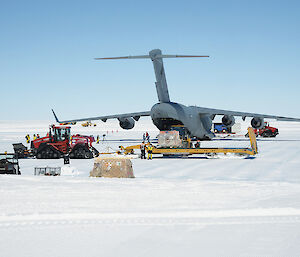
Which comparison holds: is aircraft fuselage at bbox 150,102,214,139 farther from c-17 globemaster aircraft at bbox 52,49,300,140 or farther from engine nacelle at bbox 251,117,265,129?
engine nacelle at bbox 251,117,265,129

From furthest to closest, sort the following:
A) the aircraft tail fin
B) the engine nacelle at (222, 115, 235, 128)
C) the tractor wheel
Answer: the tractor wheel
the engine nacelle at (222, 115, 235, 128)
the aircraft tail fin

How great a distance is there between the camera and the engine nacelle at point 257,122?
115 ft

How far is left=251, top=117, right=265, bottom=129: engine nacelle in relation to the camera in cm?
3512

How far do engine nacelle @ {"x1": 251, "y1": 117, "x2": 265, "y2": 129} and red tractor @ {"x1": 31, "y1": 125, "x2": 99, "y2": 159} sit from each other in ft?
58.3

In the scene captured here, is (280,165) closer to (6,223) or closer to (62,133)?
(62,133)

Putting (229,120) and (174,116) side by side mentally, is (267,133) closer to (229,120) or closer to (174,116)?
(229,120)

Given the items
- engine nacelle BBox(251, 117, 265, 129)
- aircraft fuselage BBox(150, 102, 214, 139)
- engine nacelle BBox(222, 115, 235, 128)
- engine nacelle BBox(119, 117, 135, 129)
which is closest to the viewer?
aircraft fuselage BBox(150, 102, 214, 139)

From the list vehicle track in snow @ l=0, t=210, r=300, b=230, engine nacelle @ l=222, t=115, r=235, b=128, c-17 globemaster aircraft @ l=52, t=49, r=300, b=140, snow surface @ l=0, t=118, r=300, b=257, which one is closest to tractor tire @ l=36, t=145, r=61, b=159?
c-17 globemaster aircraft @ l=52, t=49, r=300, b=140

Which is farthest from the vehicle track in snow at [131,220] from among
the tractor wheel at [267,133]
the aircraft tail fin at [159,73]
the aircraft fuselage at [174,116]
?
the tractor wheel at [267,133]

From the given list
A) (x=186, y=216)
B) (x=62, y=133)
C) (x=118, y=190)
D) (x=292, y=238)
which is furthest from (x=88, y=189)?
(x=62, y=133)

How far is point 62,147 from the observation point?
2334 cm

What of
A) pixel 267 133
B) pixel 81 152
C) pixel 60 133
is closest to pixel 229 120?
pixel 81 152

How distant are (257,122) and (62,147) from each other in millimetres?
19939

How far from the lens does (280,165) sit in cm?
1850
